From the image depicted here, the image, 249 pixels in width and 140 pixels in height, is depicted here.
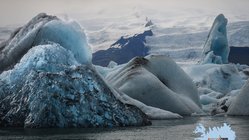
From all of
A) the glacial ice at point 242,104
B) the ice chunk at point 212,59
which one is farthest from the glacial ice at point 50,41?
the ice chunk at point 212,59

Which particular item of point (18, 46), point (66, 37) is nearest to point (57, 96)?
Answer: point (66, 37)

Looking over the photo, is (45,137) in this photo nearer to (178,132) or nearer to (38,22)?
(178,132)

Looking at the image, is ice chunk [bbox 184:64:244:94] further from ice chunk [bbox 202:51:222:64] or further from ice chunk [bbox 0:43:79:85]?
ice chunk [bbox 0:43:79:85]

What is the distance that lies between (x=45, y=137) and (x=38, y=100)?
21.6 ft

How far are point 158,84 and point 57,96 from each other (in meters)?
23.1

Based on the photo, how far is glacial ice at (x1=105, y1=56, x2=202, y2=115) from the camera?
2194 inches

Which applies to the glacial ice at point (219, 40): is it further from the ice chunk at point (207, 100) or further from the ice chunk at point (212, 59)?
the ice chunk at point (207, 100)

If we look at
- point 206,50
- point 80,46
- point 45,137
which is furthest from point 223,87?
point 45,137

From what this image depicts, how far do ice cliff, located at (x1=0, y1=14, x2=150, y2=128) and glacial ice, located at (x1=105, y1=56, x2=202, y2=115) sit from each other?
15.9 m

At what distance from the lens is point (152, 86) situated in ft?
185

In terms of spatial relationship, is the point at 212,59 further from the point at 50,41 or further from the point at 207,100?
the point at 50,41

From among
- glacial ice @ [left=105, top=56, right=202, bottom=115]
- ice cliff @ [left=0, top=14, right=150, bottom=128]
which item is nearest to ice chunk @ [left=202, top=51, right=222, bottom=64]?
glacial ice @ [left=105, top=56, right=202, bottom=115]

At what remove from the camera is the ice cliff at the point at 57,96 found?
3481cm

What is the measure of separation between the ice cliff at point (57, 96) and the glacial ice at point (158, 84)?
15874 millimetres
